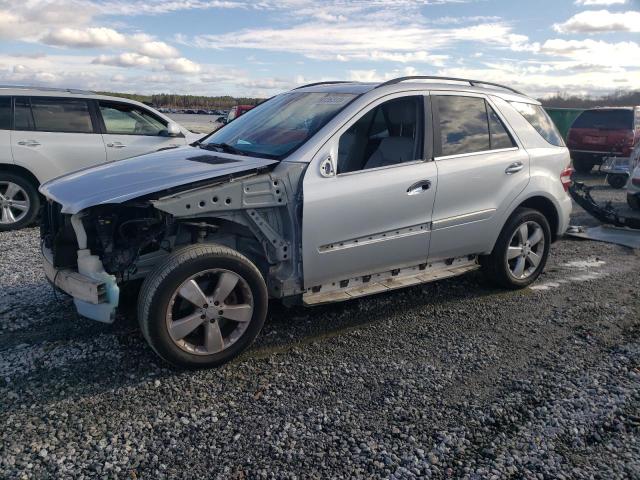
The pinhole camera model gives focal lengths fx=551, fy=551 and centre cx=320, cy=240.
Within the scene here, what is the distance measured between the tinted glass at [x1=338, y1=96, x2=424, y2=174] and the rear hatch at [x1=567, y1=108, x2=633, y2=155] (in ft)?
39.3

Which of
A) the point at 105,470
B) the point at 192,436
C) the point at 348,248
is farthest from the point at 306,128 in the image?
the point at 105,470

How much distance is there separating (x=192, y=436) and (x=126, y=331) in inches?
58.0

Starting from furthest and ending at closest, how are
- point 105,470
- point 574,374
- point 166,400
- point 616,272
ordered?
1. point 616,272
2. point 574,374
3. point 166,400
4. point 105,470

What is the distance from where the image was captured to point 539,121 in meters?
5.37

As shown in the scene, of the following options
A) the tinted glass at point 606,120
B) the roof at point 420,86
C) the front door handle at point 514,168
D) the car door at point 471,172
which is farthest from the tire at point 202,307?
the tinted glass at point 606,120

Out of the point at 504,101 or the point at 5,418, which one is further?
the point at 504,101

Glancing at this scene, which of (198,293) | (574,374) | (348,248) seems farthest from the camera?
(348,248)

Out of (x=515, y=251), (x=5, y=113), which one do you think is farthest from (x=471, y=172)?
(x=5, y=113)

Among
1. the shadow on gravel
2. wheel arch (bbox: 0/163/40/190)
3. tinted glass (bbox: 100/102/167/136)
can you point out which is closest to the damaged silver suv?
the shadow on gravel

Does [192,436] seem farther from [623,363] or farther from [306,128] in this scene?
[623,363]

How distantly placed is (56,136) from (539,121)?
20.3ft

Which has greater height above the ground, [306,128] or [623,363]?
[306,128]

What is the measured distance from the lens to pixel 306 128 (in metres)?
4.16

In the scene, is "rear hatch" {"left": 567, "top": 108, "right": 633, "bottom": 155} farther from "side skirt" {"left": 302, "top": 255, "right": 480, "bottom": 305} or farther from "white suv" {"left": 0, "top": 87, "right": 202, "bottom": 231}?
"side skirt" {"left": 302, "top": 255, "right": 480, "bottom": 305}
